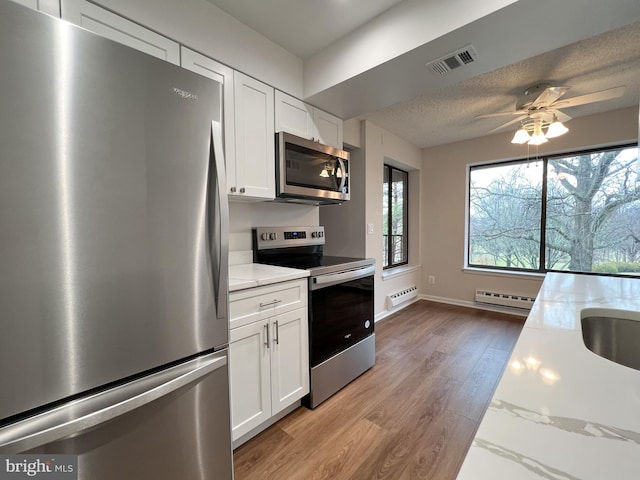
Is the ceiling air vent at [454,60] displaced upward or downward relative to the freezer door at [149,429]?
upward

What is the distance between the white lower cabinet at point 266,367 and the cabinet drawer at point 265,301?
21 millimetres

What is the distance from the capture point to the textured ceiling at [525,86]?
Answer: 79.9 inches

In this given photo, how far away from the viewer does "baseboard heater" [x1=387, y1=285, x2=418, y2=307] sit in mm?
3843

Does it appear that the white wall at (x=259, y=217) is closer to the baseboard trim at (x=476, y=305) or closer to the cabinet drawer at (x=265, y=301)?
the cabinet drawer at (x=265, y=301)

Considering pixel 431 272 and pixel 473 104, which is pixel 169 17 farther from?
pixel 431 272

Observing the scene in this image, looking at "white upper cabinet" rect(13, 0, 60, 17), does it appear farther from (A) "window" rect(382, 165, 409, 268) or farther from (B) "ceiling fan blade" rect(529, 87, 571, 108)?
(A) "window" rect(382, 165, 409, 268)

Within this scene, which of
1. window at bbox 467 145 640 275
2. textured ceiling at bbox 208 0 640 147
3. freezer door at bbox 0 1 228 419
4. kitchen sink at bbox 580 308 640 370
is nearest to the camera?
freezer door at bbox 0 1 228 419

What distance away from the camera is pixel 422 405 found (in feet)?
6.40

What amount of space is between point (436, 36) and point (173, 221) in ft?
5.45

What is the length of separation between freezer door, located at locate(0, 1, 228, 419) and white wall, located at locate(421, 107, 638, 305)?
4055 mm

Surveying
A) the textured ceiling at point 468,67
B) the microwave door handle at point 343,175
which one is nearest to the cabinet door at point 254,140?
the textured ceiling at point 468,67

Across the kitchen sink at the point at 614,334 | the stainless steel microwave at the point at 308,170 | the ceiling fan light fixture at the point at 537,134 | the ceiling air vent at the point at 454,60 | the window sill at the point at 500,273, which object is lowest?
the window sill at the point at 500,273

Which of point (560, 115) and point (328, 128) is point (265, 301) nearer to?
point (328, 128)

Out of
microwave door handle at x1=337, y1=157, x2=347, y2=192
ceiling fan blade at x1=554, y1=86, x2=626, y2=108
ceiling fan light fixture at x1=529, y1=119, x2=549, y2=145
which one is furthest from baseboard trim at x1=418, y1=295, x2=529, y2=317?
microwave door handle at x1=337, y1=157, x2=347, y2=192
